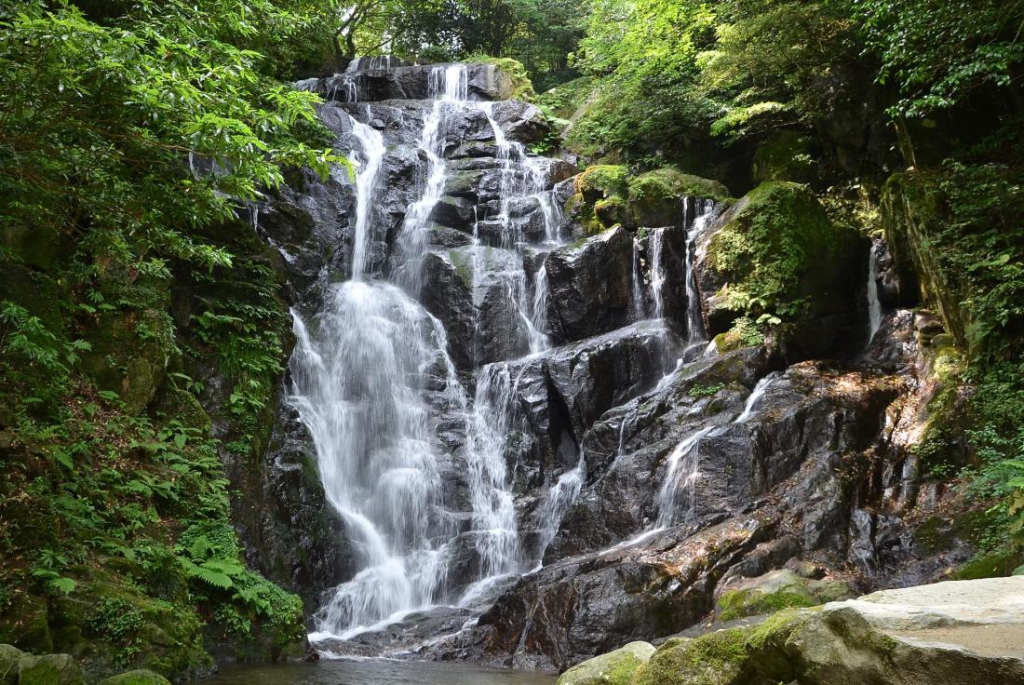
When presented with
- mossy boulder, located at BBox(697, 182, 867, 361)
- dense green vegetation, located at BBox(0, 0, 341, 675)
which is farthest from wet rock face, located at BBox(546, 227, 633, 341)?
dense green vegetation, located at BBox(0, 0, 341, 675)

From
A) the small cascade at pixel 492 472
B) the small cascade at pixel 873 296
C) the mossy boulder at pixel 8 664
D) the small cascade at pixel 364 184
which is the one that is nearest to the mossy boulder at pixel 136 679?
the mossy boulder at pixel 8 664

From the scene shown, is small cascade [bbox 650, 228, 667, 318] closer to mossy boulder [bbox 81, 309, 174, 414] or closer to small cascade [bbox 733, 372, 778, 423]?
small cascade [bbox 733, 372, 778, 423]

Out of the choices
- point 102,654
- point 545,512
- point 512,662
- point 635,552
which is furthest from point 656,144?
point 102,654

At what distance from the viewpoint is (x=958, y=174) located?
12.5 meters

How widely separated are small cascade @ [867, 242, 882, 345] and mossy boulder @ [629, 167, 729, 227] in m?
3.36

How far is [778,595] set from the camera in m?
8.20

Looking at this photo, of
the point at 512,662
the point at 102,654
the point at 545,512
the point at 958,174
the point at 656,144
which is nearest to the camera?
the point at 102,654

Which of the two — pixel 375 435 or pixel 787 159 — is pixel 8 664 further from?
pixel 787 159

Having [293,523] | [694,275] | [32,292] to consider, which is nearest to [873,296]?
[694,275]

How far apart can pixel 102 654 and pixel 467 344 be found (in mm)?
10170

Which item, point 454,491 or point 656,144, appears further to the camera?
point 656,144

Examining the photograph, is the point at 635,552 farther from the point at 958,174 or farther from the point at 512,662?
the point at 958,174

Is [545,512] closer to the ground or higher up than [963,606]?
higher up

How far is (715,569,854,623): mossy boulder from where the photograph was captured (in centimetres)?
812
